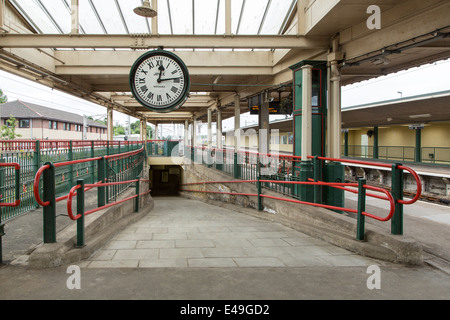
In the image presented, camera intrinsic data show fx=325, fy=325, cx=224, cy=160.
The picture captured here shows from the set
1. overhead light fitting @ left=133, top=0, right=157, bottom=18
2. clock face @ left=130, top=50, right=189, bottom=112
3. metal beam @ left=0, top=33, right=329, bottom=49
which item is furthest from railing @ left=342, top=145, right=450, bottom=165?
overhead light fitting @ left=133, top=0, right=157, bottom=18

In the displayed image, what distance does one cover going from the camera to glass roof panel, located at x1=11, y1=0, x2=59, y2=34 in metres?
9.25

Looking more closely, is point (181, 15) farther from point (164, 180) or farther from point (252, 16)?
point (164, 180)

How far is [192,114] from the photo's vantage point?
28.2m

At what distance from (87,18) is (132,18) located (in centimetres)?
147

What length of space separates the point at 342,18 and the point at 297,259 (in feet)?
15.9

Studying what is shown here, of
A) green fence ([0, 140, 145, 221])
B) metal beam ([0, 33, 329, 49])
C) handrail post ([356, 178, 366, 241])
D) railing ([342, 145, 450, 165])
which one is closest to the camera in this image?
handrail post ([356, 178, 366, 241])

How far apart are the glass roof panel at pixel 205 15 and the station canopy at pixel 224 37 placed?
1.3 inches

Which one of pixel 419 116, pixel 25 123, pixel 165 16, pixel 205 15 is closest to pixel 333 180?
pixel 205 15

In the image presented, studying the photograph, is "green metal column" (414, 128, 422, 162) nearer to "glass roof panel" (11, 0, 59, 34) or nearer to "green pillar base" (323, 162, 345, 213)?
"green pillar base" (323, 162, 345, 213)

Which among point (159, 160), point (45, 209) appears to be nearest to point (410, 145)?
point (159, 160)

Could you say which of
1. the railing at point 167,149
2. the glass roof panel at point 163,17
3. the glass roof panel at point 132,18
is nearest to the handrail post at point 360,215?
the glass roof panel at point 163,17

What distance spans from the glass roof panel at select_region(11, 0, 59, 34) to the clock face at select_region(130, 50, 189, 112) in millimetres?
6000

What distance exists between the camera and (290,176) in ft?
25.1

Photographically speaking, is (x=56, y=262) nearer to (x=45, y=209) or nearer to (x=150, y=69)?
(x=45, y=209)
